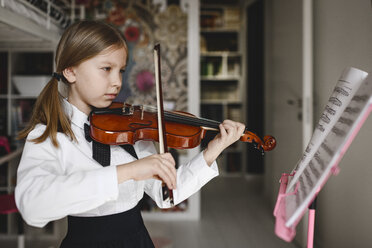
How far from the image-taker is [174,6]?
9.93 ft

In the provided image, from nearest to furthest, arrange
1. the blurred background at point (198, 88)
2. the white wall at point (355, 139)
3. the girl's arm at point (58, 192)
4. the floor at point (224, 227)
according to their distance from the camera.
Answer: the girl's arm at point (58, 192) → the white wall at point (355, 139) → the blurred background at point (198, 88) → the floor at point (224, 227)

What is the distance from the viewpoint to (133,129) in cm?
109

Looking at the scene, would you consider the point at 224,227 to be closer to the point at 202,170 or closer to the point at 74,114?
the point at 202,170

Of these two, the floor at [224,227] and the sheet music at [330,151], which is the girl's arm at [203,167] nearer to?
the sheet music at [330,151]

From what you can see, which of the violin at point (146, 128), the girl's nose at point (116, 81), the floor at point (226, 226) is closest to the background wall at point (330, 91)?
the floor at point (226, 226)

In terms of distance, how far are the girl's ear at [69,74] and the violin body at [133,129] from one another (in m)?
0.12

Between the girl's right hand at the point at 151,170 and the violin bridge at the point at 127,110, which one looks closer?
the girl's right hand at the point at 151,170

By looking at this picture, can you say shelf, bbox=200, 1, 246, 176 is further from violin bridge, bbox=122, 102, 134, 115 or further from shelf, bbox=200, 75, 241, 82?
violin bridge, bbox=122, 102, 134, 115

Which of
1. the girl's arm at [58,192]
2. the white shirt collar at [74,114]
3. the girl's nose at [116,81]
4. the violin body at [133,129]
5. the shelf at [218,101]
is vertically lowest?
the girl's arm at [58,192]

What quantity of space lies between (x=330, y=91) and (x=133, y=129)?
56.1 inches

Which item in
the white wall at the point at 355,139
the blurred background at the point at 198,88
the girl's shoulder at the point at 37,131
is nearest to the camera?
the girl's shoulder at the point at 37,131

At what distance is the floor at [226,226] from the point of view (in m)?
2.43

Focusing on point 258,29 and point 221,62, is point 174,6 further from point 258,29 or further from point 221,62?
point 221,62

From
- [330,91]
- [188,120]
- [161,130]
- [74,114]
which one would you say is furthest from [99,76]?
[330,91]
